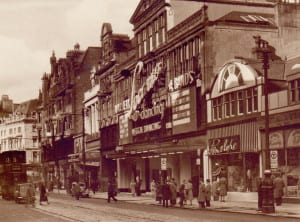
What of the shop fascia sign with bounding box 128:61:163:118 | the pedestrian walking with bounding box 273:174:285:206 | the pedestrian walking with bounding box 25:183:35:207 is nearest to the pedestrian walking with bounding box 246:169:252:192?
the pedestrian walking with bounding box 273:174:285:206

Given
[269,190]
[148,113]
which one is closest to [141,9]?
[148,113]

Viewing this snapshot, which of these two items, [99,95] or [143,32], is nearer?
[143,32]

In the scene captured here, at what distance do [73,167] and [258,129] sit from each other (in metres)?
55.0

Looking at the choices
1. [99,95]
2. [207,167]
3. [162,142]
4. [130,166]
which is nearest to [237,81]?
[207,167]

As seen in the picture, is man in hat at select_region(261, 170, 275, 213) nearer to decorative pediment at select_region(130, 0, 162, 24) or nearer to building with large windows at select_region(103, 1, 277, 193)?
building with large windows at select_region(103, 1, 277, 193)

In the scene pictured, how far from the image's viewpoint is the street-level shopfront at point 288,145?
121 feet

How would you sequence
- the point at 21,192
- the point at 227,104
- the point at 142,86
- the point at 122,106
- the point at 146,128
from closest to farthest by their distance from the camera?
the point at 227,104, the point at 21,192, the point at 146,128, the point at 142,86, the point at 122,106

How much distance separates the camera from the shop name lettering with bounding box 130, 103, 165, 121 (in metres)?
56.5

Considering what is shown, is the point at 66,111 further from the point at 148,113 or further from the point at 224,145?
the point at 224,145

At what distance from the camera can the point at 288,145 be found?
124 ft

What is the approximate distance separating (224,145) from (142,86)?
1835 centimetres

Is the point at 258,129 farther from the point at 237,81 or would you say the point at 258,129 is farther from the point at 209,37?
the point at 209,37

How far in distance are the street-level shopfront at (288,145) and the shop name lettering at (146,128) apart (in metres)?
19.4

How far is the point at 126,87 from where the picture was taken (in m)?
67.8
